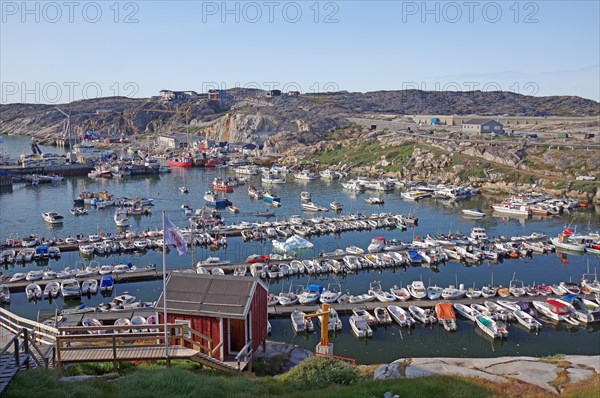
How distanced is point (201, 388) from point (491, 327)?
645 inches

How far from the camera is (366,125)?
4102 inches

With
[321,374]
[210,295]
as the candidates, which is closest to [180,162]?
[210,295]

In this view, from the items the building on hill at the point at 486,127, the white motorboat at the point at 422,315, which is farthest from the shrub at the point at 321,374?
the building on hill at the point at 486,127

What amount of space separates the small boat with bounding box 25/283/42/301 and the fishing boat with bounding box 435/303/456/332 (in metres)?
18.0

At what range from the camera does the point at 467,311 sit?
2412 cm

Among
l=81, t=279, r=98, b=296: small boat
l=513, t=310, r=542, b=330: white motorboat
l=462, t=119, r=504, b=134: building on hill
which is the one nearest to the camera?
l=513, t=310, r=542, b=330: white motorboat

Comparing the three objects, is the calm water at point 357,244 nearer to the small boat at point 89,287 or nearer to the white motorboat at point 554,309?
the small boat at point 89,287

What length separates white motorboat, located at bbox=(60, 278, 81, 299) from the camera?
26.8m

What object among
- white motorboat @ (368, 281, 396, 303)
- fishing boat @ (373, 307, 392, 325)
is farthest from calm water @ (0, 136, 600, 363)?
white motorboat @ (368, 281, 396, 303)

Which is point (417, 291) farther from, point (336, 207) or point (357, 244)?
point (336, 207)

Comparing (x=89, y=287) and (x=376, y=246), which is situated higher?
(x=376, y=246)

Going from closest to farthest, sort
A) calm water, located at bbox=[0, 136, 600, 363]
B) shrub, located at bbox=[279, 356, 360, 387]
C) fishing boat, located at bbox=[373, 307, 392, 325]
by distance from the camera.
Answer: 1. shrub, located at bbox=[279, 356, 360, 387]
2. calm water, located at bbox=[0, 136, 600, 363]
3. fishing boat, located at bbox=[373, 307, 392, 325]

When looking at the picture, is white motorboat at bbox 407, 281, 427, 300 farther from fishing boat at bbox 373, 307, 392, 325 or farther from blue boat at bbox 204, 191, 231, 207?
blue boat at bbox 204, 191, 231, 207

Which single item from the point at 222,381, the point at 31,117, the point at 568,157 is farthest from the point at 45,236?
the point at 31,117
